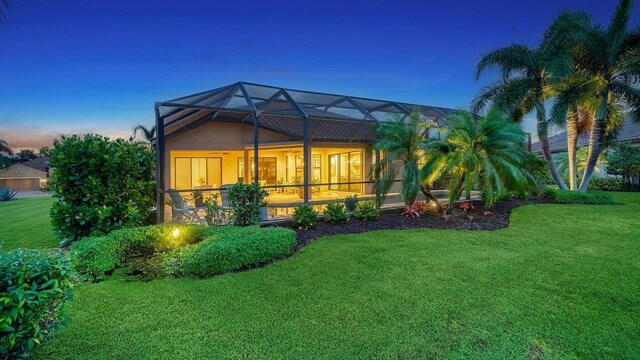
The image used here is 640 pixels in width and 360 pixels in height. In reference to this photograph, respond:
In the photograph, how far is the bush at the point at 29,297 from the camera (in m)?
2.33

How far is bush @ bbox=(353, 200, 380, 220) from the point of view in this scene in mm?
9461

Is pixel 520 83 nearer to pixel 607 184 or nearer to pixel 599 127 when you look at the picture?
pixel 599 127

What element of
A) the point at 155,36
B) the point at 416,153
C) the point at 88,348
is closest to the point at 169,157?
the point at 155,36

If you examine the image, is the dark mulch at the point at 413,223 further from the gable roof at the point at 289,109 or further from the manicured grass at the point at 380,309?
the gable roof at the point at 289,109

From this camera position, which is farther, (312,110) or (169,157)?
(169,157)

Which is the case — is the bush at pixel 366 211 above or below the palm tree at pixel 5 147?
below

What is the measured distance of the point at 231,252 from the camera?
18.1 ft

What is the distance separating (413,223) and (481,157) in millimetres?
2851

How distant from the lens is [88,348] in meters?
3.15

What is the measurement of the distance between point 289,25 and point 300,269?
1064cm

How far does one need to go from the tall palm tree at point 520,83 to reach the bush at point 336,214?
35.9ft

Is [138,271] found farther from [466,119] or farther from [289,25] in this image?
[289,25]

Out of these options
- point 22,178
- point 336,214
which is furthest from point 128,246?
point 22,178

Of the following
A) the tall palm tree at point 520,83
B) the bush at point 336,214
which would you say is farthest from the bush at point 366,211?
the tall palm tree at point 520,83
